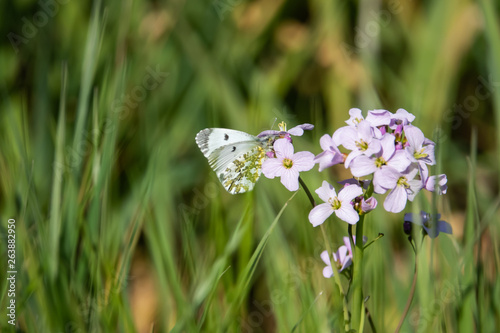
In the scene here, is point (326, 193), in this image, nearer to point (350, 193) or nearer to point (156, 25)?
point (350, 193)

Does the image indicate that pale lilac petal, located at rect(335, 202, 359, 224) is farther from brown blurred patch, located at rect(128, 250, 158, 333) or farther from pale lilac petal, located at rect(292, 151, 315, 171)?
brown blurred patch, located at rect(128, 250, 158, 333)

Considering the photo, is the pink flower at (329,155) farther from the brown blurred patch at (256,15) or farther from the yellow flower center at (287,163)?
the brown blurred patch at (256,15)

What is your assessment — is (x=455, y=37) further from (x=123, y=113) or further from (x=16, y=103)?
(x=16, y=103)

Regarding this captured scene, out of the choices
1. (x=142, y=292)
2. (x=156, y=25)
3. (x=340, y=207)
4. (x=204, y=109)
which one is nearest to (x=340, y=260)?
(x=340, y=207)

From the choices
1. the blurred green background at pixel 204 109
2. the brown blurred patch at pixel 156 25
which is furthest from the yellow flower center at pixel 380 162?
the brown blurred patch at pixel 156 25

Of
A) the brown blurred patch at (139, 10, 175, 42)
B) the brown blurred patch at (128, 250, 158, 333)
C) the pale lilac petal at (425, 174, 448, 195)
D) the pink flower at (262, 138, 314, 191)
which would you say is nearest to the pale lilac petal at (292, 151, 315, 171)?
the pink flower at (262, 138, 314, 191)
